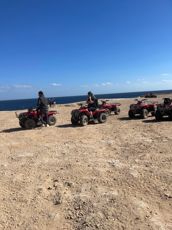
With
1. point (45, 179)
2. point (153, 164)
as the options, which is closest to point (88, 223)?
point (45, 179)

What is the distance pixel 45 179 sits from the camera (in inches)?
299

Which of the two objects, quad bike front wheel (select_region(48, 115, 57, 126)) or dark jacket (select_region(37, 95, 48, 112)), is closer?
dark jacket (select_region(37, 95, 48, 112))

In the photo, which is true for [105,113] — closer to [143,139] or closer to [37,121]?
[37,121]

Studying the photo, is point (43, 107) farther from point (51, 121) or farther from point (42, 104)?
point (51, 121)

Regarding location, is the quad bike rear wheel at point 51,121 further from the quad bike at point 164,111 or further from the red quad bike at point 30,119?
the quad bike at point 164,111

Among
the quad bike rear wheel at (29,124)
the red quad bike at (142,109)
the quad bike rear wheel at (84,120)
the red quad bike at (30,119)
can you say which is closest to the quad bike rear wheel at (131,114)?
the red quad bike at (142,109)

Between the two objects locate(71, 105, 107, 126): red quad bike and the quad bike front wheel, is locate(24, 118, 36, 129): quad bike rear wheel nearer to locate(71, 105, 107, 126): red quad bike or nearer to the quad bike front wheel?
the quad bike front wheel

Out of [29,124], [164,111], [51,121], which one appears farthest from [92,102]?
[164,111]

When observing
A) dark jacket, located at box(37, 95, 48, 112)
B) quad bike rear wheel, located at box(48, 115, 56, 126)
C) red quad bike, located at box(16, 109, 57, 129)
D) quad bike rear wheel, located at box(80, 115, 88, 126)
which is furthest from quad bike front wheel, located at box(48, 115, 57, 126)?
quad bike rear wheel, located at box(80, 115, 88, 126)

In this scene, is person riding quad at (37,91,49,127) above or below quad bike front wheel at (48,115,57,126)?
above

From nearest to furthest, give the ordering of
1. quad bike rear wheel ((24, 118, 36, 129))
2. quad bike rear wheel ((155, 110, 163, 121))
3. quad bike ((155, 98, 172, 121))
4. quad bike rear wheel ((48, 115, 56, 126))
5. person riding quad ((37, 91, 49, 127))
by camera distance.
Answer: person riding quad ((37, 91, 49, 127))
quad bike rear wheel ((24, 118, 36, 129))
quad bike ((155, 98, 172, 121))
quad bike rear wheel ((155, 110, 163, 121))
quad bike rear wheel ((48, 115, 56, 126))

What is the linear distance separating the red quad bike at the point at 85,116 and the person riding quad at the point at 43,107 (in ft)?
4.66

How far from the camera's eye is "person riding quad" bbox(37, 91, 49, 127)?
53.6 feet

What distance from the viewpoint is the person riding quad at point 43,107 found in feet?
53.6
